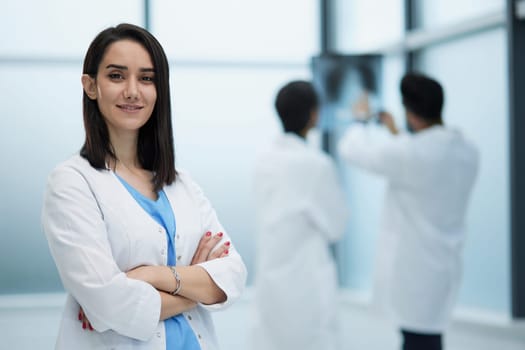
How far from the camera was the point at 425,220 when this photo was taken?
117 inches

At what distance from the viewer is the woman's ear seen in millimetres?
1481

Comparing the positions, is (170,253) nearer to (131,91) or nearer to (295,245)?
(131,91)

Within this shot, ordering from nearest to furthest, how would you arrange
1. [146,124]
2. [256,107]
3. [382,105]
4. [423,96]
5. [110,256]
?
[110,256] < [146,124] < [423,96] < [256,107] < [382,105]

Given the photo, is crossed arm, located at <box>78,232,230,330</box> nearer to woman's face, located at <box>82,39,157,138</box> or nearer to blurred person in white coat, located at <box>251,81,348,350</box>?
woman's face, located at <box>82,39,157,138</box>

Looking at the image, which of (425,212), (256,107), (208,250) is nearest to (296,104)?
(425,212)

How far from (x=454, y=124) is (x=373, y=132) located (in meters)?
0.78

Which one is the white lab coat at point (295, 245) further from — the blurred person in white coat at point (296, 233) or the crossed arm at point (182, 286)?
the crossed arm at point (182, 286)

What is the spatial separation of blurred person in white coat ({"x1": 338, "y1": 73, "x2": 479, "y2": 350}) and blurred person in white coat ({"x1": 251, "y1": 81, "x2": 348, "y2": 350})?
25 cm

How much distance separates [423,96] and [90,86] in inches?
70.0

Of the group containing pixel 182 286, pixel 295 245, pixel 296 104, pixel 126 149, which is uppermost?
pixel 296 104

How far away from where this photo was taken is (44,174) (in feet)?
6.29

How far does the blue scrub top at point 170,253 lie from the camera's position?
1455mm

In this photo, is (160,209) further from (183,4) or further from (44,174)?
(183,4)

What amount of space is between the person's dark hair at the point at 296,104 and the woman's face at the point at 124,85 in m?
1.59
